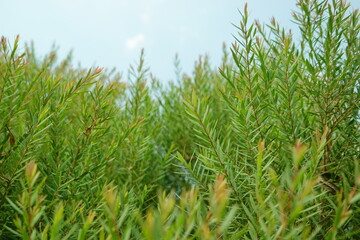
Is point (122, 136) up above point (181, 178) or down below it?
above

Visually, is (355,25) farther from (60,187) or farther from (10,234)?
(10,234)

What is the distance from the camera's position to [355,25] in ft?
2.48

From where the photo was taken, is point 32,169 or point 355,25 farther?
point 355,25

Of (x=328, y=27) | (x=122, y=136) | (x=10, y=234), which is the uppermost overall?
(x=328, y=27)

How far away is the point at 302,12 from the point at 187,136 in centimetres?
67

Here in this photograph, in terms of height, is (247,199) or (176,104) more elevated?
(176,104)

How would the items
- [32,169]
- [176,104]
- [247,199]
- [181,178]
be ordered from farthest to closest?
[176,104] → [181,178] → [247,199] → [32,169]

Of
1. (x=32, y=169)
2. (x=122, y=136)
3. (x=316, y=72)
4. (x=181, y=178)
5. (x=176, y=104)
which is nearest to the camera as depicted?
(x=32, y=169)

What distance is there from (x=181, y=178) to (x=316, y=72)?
67 cm

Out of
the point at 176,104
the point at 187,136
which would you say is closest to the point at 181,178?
the point at 187,136

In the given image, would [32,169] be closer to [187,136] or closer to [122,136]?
[122,136]

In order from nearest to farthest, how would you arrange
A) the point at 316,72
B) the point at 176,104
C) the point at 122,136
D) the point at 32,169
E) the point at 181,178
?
the point at 32,169, the point at 316,72, the point at 122,136, the point at 181,178, the point at 176,104

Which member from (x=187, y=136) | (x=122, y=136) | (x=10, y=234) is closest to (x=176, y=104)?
(x=187, y=136)

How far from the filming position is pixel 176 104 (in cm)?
148
